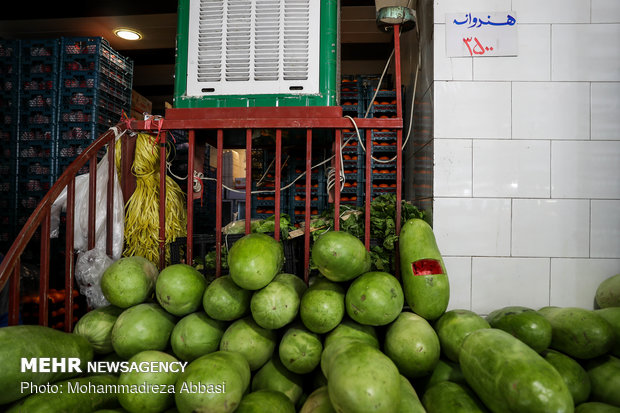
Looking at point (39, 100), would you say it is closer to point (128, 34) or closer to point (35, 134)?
point (35, 134)

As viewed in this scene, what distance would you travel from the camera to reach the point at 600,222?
227 cm

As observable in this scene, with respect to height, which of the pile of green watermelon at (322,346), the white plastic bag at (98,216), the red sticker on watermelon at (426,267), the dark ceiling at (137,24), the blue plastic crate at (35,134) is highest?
the dark ceiling at (137,24)

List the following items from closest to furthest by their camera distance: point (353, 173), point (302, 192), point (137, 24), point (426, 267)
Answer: point (426, 267) → point (302, 192) → point (353, 173) → point (137, 24)

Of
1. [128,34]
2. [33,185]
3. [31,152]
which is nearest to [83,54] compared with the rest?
[31,152]

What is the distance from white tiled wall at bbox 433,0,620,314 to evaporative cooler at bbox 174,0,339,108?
91 cm

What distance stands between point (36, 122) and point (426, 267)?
5.07 m

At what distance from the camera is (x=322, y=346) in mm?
1515

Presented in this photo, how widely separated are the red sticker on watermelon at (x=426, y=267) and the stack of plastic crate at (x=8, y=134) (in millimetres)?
5003

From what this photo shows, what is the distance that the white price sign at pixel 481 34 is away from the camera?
7.68 ft

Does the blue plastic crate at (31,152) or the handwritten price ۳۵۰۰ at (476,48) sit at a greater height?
the handwritten price ۳۵۰۰ at (476,48)

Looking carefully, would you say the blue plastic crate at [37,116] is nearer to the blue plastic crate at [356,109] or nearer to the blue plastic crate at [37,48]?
the blue plastic crate at [37,48]

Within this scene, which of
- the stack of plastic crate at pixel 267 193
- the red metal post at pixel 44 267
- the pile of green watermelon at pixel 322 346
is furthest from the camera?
the stack of plastic crate at pixel 267 193

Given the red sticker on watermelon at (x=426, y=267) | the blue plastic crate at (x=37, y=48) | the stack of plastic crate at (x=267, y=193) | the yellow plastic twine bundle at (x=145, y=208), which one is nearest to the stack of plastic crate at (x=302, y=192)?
Result: the stack of plastic crate at (x=267, y=193)

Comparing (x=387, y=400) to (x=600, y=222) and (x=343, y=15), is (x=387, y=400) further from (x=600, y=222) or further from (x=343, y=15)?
(x=343, y=15)
